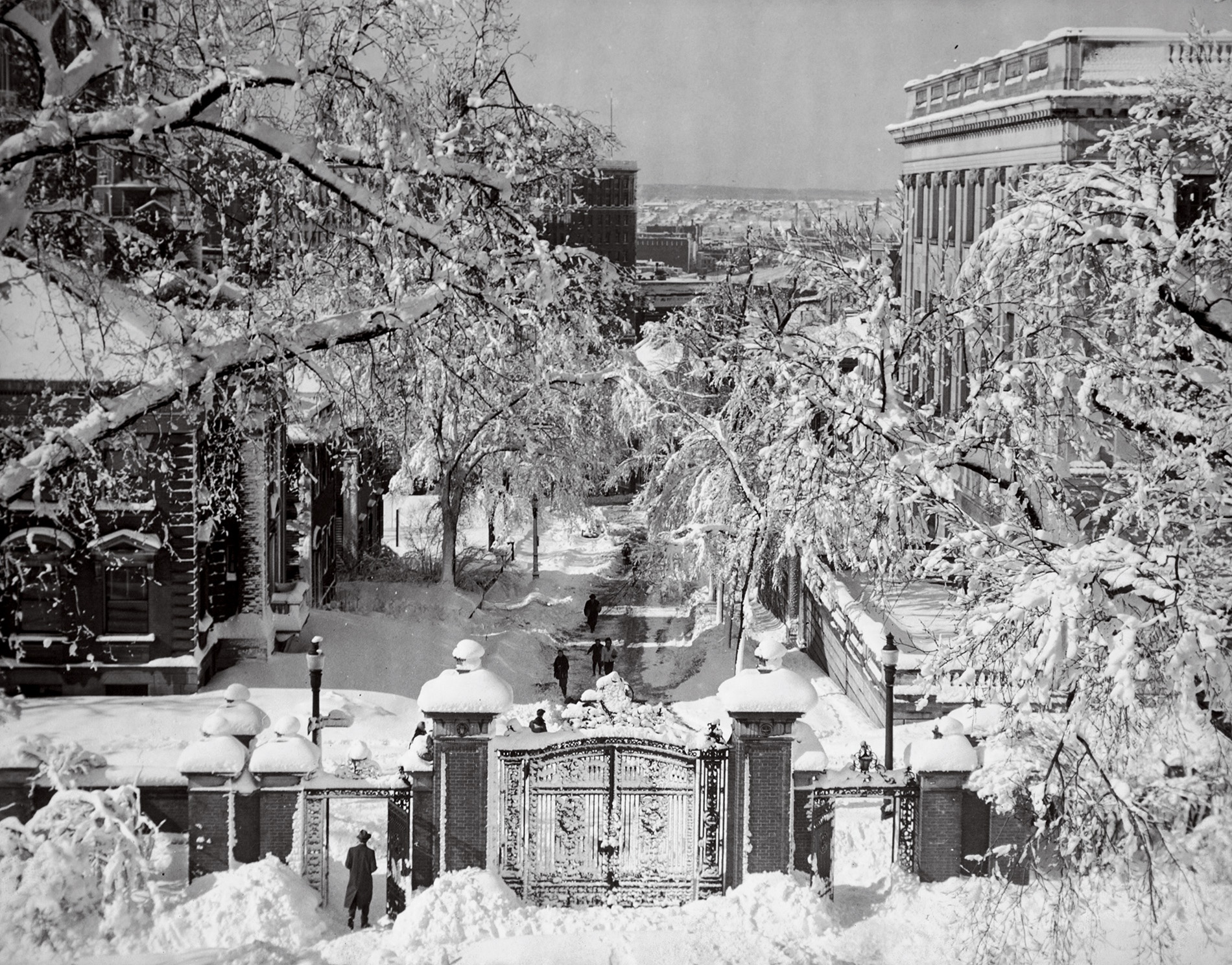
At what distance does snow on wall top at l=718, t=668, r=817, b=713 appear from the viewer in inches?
541

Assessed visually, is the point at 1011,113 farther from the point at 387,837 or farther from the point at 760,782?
the point at 387,837

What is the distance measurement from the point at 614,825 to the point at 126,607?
12.8 metres

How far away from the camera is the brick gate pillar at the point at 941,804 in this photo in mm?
14375

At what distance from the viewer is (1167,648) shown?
973 cm

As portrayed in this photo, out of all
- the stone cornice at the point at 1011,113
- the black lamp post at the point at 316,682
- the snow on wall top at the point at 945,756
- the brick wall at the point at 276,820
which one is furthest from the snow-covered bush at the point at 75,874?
the stone cornice at the point at 1011,113

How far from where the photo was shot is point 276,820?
14219 millimetres

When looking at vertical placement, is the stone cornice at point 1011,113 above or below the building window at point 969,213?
above

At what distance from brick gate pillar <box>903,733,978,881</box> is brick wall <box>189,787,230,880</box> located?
24.5 ft

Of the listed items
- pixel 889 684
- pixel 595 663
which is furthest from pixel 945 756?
pixel 595 663

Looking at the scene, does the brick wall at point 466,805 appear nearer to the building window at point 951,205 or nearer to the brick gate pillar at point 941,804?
the brick gate pillar at point 941,804

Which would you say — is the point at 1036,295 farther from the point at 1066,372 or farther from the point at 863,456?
the point at 863,456

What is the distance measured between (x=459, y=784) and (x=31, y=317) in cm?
1199

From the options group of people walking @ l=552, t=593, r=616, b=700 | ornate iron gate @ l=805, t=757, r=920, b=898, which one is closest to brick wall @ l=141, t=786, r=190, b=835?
ornate iron gate @ l=805, t=757, r=920, b=898

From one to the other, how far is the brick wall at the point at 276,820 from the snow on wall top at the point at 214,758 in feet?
1.38
